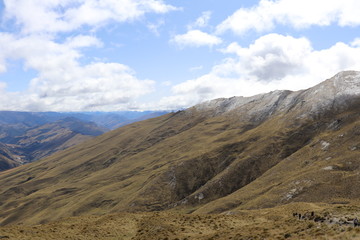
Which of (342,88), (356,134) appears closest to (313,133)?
(356,134)

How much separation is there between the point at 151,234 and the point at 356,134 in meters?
117

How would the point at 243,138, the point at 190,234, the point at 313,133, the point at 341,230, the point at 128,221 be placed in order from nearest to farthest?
the point at 341,230 → the point at 190,234 → the point at 128,221 → the point at 313,133 → the point at 243,138

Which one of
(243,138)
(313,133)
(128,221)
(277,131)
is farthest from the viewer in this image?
(243,138)

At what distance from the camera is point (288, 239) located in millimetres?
27078

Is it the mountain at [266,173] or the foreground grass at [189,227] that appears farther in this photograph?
the mountain at [266,173]

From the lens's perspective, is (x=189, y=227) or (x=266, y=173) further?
(x=266, y=173)

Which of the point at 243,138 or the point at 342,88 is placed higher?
the point at 342,88

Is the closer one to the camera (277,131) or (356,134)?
(356,134)

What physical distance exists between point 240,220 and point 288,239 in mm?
18732

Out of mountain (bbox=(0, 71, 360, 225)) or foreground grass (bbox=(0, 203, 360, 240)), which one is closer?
foreground grass (bbox=(0, 203, 360, 240))

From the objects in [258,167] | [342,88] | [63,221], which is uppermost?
[342,88]

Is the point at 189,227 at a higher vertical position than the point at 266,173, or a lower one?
higher

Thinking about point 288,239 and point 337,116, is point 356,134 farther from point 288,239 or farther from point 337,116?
point 288,239

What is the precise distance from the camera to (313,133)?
493 feet
